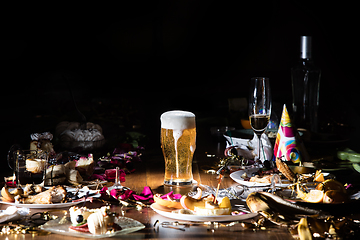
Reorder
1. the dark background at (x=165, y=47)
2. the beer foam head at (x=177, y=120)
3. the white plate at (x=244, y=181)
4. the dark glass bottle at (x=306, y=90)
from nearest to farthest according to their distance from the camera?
the white plate at (x=244, y=181) < the beer foam head at (x=177, y=120) < the dark glass bottle at (x=306, y=90) < the dark background at (x=165, y=47)

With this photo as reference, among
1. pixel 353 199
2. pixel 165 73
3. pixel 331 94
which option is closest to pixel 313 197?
pixel 353 199

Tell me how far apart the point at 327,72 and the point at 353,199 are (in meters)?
4.49

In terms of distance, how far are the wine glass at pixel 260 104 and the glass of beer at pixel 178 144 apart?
0.62ft

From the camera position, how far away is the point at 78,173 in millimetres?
1204

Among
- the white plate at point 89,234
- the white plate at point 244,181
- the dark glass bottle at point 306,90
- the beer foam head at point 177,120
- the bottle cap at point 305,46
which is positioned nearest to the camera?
the white plate at point 89,234

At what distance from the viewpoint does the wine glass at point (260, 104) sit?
4.11 ft

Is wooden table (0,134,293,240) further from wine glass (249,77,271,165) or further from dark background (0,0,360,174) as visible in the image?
dark background (0,0,360,174)

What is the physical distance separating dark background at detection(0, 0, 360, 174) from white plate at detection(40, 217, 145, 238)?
4.40 metres

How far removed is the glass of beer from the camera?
121 centimetres

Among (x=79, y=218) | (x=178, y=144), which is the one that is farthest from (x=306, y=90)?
(x=79, y=218)

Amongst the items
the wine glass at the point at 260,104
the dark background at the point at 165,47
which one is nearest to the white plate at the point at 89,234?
the wine glass at the point at 260,104

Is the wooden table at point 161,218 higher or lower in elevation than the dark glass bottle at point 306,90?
lower

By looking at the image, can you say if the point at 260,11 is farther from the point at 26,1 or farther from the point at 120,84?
the point at 26,1

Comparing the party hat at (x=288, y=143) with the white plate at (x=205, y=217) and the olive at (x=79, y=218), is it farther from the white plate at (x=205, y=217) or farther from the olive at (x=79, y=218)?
the olive at (x=79, y=218)
